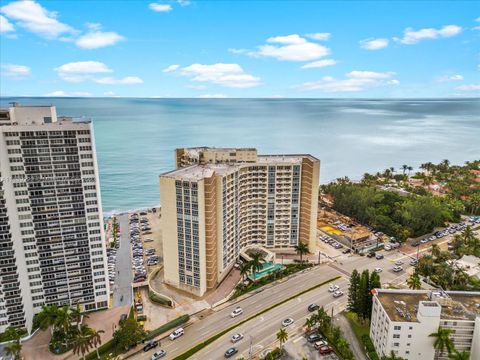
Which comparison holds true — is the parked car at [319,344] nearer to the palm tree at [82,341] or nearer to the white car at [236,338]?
the white car at [236,338]

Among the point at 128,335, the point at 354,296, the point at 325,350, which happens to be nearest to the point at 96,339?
the point at 128,335

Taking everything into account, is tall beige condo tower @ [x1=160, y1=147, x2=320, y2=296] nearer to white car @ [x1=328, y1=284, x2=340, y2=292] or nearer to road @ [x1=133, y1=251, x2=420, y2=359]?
road @ [x1=133, y1=251, x2=420, y2=359]

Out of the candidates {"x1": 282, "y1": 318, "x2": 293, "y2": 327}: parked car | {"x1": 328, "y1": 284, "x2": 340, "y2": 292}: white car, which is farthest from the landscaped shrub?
{"x1": 328, "y1": 284, "x2": 340, "y2": 292}: white car

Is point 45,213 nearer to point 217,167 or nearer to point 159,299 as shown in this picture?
point 159,299

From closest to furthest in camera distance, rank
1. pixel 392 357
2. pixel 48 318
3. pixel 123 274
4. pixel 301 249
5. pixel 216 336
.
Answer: pixel 392 357 → pixel 48 318 → pixel 216 336 → pixel 123 274 → pixel 301 249

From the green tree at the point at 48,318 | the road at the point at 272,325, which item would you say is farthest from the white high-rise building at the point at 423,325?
the green tree at the point at 48,318
